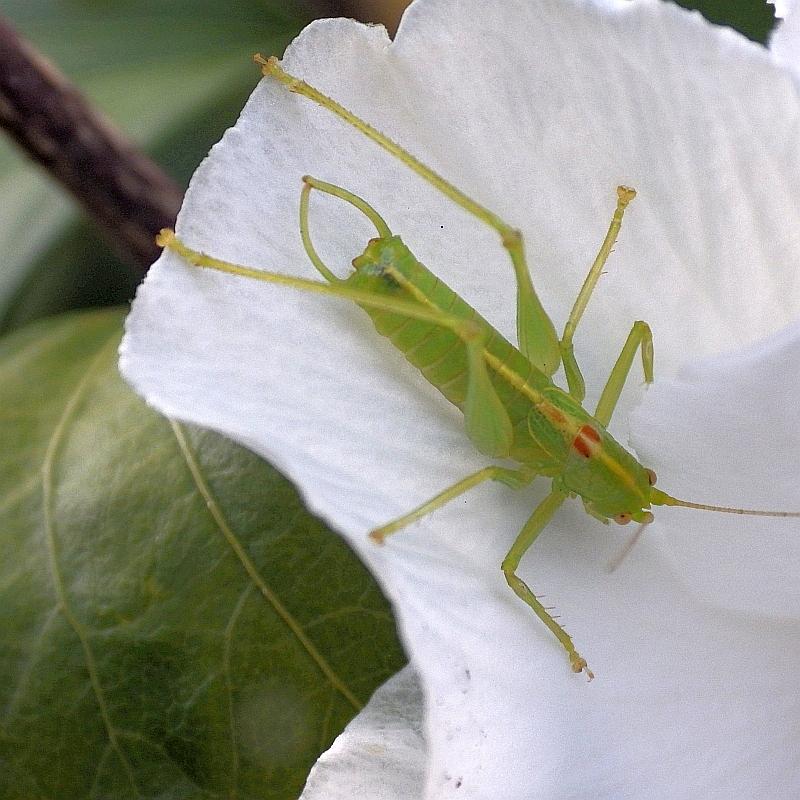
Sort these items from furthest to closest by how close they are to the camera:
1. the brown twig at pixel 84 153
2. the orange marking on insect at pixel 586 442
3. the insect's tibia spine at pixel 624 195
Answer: the brown twig at pixel 84 153, the orange marking on insect at pixel 586 442, the insect's tibia spine at pixel 624 195

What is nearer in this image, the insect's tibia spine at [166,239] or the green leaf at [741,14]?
the insect's tibia spine at [166,239]

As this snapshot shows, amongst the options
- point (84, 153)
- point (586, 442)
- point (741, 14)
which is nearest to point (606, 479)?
point (586, 442)

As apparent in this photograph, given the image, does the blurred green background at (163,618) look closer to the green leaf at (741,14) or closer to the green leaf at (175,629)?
the green leaf at (175,629)

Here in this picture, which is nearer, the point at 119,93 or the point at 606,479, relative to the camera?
the point at 606,479

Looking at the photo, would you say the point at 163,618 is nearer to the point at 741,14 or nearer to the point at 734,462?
the point at 734,462

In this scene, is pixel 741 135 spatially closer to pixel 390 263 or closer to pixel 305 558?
pixel 390 263

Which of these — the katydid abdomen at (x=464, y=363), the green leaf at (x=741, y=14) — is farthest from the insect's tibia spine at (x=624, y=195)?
the green leaf at (x=741, y=14)
